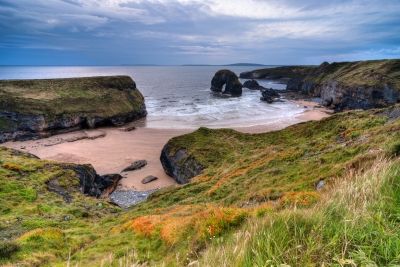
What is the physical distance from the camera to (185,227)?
34.0 ft

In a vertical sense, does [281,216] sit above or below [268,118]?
above

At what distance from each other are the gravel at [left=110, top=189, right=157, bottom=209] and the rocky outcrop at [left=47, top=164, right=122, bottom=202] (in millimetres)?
1124

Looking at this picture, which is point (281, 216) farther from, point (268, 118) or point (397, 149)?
point (268, 118)

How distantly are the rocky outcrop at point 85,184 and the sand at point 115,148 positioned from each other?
168 cm

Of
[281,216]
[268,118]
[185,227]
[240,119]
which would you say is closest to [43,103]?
[240,119]

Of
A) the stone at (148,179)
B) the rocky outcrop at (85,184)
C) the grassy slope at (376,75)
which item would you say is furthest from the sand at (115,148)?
the grassy slope at (376,75)

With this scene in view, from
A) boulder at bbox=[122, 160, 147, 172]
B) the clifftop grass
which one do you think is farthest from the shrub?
the clifftop grass

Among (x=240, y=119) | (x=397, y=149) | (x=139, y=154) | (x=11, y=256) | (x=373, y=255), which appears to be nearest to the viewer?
(x=373, y=255)

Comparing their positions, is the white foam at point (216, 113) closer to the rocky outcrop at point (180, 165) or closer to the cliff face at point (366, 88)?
the cliff face at point (366, 88)

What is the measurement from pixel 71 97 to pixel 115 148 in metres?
32.8

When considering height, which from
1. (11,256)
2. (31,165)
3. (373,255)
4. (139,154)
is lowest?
(139,154)

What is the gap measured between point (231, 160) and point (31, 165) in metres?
19.0

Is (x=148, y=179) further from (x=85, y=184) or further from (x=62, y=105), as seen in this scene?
(x=62, y=105)

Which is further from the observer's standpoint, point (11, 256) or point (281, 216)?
point (11, 256)
